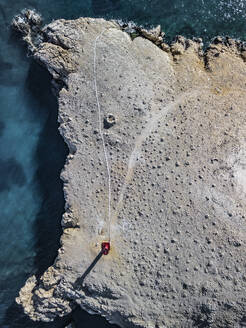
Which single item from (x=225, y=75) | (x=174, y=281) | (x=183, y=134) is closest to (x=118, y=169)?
(x=183, y=134)

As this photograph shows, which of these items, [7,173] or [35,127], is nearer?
[7,173]

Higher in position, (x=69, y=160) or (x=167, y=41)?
(x=167, y=41)

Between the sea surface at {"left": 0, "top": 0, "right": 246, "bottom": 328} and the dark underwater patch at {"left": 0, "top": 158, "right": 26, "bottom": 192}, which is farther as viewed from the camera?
the dark underwater patch at {"left": 0, "top": 158, "right": 26, "bottom": 192}

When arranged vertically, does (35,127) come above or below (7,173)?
above

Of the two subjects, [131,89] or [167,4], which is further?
[167,4]

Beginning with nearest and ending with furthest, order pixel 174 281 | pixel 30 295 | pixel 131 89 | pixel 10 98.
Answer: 1. pixel 174 281
2. pixel 131 89
3. pixel 30 295
4. pixel 10 98

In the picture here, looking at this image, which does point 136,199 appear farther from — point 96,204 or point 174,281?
point 174,281

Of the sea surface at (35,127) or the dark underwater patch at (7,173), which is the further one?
the dark underwater patch at (7,173)

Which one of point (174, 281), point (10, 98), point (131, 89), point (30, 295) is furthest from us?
point (10, 98)
